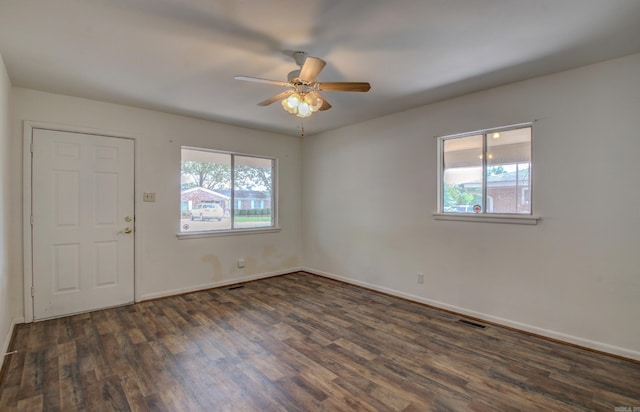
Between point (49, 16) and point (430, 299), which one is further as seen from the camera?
point (430, 299)

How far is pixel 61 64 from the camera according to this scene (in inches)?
104

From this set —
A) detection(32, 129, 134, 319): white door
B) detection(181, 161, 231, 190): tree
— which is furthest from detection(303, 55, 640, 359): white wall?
detection(32, 129, 134, 319): white door

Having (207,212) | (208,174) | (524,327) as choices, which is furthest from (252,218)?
(524,327)

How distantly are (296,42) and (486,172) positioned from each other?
2420 millimetres

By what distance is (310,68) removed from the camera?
215 centimetres

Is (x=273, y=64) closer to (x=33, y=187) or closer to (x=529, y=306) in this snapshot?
(x=33, y=187)

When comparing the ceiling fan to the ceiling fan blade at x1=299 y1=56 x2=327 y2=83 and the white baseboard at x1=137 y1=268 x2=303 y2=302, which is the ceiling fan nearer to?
the ceiling fan blade at x1=299 y1=56 x2=327 y2=83

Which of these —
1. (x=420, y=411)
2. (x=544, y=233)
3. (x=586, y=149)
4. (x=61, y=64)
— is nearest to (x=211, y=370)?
(x=420, y=411)

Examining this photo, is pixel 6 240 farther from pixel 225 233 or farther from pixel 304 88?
pixel 304 88

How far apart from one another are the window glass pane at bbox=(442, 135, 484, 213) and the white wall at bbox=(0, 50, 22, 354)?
436cm

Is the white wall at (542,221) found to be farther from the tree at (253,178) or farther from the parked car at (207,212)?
the parked car at (207,212)

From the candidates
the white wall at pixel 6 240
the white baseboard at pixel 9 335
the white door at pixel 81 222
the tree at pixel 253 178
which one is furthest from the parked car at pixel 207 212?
the white baseboard at pixel 9 335

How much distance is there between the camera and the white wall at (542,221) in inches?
99.7

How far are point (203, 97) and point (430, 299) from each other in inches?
141
